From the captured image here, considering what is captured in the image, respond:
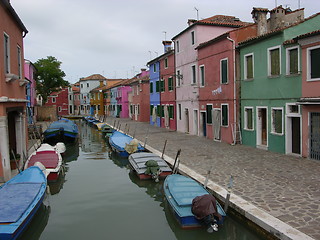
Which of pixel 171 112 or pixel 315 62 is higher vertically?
pixel 315 62

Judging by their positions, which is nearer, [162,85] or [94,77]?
[162,85]

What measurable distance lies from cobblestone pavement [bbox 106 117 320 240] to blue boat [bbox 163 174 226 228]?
1.08m

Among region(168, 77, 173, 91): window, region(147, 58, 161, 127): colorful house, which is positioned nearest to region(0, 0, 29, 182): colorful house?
region(168, 77, 173, 91): window

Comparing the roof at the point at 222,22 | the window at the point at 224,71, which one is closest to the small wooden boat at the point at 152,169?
the window at the point at 224,71

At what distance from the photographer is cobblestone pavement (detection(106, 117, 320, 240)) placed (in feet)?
23.8

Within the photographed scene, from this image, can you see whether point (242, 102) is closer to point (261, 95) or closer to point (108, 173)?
point (261, 95)

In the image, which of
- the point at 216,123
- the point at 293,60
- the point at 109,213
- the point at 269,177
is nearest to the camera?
the point at 109,213

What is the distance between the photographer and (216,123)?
1948 cm

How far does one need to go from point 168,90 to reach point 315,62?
1763 centimetres

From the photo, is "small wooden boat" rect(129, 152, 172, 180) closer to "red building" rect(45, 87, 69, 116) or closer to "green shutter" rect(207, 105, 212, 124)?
"green shutter" rect(207, 105, 212, 124)

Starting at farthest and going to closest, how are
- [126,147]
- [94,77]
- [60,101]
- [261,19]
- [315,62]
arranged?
1. [94,77]
2. [60,101]
3. [126,147]
4. [261,19]
5. [315,62]

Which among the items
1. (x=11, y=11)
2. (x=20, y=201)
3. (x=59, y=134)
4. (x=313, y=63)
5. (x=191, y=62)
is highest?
(x=11, y=11)

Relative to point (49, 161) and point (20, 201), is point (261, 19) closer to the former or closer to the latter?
point (49, 161)

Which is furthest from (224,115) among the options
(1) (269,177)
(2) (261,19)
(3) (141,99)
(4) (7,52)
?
(3) (141,99)
